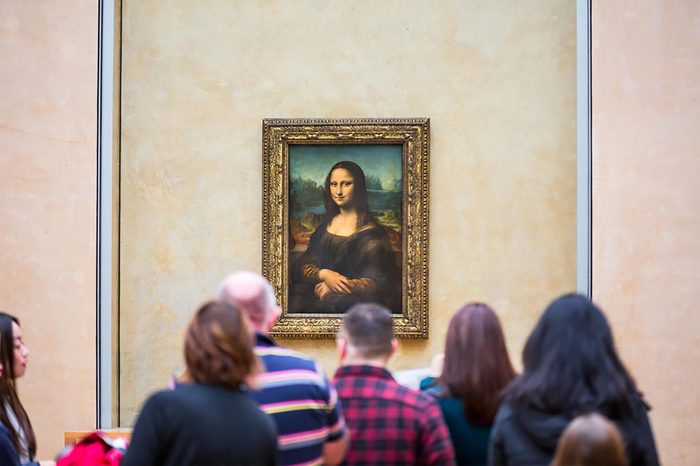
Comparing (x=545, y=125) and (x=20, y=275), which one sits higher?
(x=545, y=125)

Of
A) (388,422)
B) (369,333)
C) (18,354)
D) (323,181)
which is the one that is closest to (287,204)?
(323,181)

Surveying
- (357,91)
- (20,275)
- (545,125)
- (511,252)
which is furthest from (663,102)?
(20,275)

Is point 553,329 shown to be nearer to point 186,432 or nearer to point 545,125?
point 186,432

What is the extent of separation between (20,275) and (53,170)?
3.80 ft

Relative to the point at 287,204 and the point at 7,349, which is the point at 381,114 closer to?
the point at 287,204

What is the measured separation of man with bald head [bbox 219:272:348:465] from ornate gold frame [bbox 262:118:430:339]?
6.28 m

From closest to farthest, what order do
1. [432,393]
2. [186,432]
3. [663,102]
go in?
[186,432], [432,393], [663,102]

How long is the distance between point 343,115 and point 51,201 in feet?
10.8

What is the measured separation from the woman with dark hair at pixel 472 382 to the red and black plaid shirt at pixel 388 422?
0.31 m

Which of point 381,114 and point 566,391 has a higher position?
point 381,114

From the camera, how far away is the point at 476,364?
4.95 meters

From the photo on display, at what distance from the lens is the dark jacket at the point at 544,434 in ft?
14.1

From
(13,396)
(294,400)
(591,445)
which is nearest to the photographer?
(591,445)

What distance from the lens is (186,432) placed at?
3.80 metres
